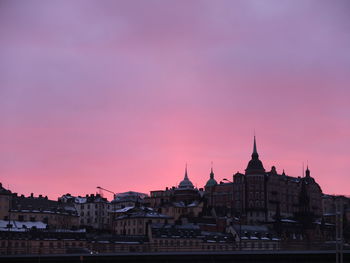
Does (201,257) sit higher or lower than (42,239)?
lower

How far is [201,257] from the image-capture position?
83.9 metres

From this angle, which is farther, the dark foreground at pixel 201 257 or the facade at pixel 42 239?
the facade at pixel 42 239

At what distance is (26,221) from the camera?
198m

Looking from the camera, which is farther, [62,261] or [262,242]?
[262,242]

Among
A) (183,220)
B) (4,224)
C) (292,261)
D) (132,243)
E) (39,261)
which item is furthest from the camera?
(183,220)

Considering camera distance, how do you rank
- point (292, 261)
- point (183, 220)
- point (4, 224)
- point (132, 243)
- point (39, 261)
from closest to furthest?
point (39, 261) < point (292, 261) < point (132, 243) < point (4, 224) < point (183, 220)

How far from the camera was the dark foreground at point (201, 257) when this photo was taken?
3184 inches

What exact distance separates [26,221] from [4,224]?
18057mm

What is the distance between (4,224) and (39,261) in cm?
10611

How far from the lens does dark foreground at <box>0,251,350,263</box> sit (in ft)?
265

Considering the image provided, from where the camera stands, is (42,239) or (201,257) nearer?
(201,257)

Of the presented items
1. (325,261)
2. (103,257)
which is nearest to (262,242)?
(325,261)

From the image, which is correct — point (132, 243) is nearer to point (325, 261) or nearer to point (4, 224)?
point (4, 224)

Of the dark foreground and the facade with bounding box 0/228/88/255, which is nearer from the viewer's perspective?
the dark foreground
